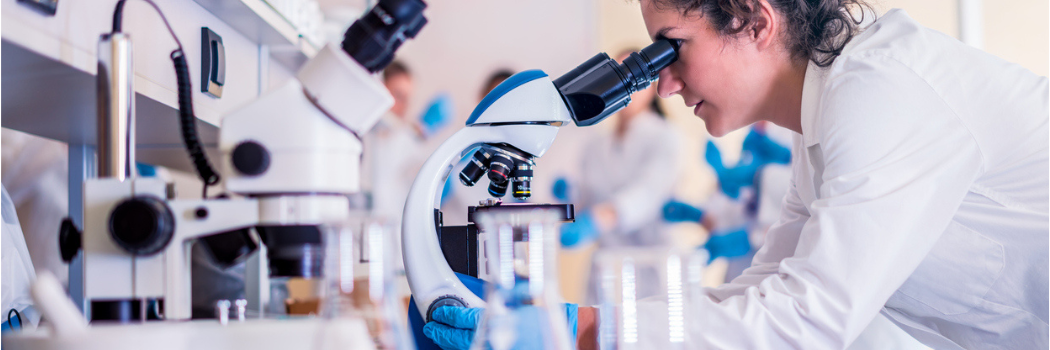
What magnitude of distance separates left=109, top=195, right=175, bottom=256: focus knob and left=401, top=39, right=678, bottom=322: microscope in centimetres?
32

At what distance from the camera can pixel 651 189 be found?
9.52 ft

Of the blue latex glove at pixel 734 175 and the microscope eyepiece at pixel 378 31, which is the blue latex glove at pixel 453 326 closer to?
the microscope eyepiece at pixel 378 31

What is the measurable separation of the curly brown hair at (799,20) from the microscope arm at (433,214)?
0.34 m

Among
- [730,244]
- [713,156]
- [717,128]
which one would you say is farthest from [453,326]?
[713,156]

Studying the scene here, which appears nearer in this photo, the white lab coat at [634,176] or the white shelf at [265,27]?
the white shelf at [265,27]

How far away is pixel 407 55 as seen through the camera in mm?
3611

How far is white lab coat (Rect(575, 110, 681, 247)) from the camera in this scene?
2887mm

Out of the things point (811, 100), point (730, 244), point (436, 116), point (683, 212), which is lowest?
point (730, 244)

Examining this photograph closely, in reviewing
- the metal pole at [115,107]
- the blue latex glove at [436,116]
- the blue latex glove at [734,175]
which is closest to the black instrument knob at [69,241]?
the metal pole at [115,107]

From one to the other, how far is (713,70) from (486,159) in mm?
416

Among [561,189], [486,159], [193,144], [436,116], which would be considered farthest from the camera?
[436,116]

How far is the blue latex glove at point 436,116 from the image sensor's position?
11.2 feet

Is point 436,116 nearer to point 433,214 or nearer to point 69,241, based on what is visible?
point 433,214

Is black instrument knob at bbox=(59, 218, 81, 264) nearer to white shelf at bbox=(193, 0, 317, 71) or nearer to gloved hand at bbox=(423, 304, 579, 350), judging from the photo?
gloved hand at bbox=(423, 304, 579, 350)
